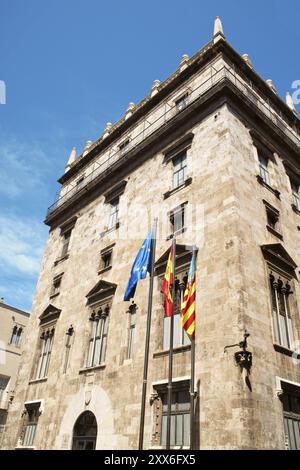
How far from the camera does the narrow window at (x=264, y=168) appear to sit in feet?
60.1

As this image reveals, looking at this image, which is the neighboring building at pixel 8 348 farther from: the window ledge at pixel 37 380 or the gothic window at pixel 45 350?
the window ledge at pixel 37 380

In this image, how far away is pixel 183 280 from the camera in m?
15.3

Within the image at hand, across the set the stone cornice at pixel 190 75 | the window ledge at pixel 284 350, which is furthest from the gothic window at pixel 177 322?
the stone cornice at pixel 190 75

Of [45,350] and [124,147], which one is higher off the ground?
[124,147]

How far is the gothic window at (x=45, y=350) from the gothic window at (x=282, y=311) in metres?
13.1

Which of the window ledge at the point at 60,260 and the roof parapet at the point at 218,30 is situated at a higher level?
the roof parapet at the point at 218,30

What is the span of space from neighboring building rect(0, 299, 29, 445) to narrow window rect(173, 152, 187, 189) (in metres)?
26.3

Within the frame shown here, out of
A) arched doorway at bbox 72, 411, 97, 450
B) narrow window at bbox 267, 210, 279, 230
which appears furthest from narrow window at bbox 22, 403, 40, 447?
narrow window at bbox 267, 210, 279, 230

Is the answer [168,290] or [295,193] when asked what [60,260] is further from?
[295,193]

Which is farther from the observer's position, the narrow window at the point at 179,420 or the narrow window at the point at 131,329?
the narrow window at the point at 131,329

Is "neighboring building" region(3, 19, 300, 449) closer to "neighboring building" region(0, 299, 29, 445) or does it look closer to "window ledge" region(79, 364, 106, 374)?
"window ledge" region(79, 364, 106, 374)

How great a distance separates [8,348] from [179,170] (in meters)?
30.0

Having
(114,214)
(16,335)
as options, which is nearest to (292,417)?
(114,214)

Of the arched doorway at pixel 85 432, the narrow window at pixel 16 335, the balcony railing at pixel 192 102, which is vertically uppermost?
the balcony railing at pixel 192 102
